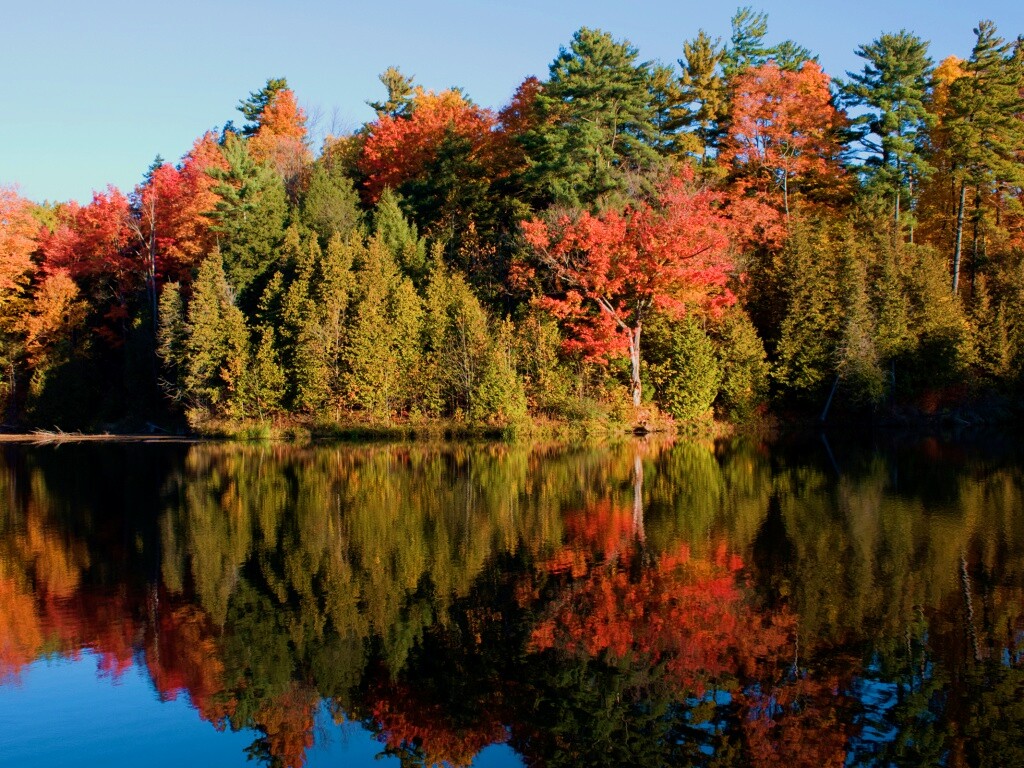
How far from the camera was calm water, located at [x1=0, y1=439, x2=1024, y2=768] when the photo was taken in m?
7.98

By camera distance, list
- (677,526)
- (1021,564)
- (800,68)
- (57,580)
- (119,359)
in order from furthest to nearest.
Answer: (119,359) → (800,68) → (677,526) → (57,580) → (1021,564)

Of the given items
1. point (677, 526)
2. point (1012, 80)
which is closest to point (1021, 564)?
point (677, 526)

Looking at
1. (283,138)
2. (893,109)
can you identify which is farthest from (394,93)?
(893,109)

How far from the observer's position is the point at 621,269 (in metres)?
37.2

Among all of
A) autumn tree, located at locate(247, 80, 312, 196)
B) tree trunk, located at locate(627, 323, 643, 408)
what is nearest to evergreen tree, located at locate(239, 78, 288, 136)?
autumn tree, located at locate(247, 80, 312, 196)

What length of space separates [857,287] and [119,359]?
41.8 m

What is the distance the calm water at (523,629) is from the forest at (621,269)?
61.0 feet

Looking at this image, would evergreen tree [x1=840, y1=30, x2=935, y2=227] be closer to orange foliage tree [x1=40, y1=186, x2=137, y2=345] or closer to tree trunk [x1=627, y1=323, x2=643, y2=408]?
tree trunk [x1=627, y1=323, x2=643, y2=408]

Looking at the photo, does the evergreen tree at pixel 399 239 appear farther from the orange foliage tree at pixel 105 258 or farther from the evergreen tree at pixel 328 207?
the orange foliage tree at pixel 105 258

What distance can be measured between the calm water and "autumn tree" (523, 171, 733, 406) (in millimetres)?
17477

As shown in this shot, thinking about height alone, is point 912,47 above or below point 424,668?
above

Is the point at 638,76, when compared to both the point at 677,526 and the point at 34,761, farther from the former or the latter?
the point at 34,761

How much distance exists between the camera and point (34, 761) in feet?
25.4

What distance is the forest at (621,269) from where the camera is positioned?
3869 cm
